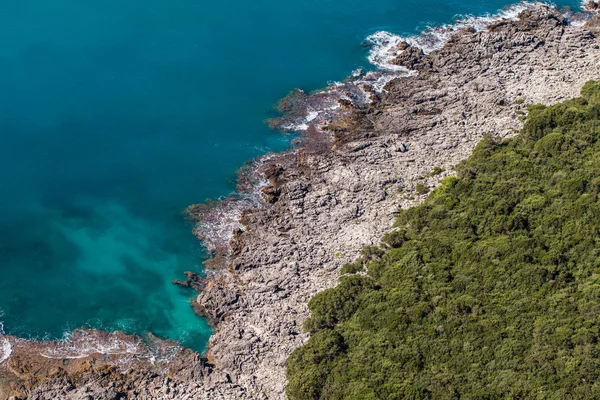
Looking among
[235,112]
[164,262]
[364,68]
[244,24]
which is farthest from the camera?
[244,24]

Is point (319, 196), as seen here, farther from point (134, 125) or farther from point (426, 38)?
point (426, 38)

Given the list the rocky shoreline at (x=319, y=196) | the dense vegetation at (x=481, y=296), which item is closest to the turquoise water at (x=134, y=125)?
the rocky shoreline at (x=319, y=196)

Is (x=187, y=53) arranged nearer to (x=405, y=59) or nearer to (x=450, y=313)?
(x=405, y=59)

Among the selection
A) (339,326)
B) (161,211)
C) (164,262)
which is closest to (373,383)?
(339,326)

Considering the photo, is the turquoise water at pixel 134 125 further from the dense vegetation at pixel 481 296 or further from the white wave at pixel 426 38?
the dense vegetation at pixel 481 296

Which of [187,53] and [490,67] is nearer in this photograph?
[490,67]

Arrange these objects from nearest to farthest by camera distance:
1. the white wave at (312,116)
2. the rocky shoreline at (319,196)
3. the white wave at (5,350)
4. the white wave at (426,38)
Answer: the rocky shoreline at (319,196) < the white wave at (5,350) < the white wave at (312,116) < the white wave at (426,38)

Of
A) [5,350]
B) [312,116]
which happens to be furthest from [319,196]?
[5,350]
